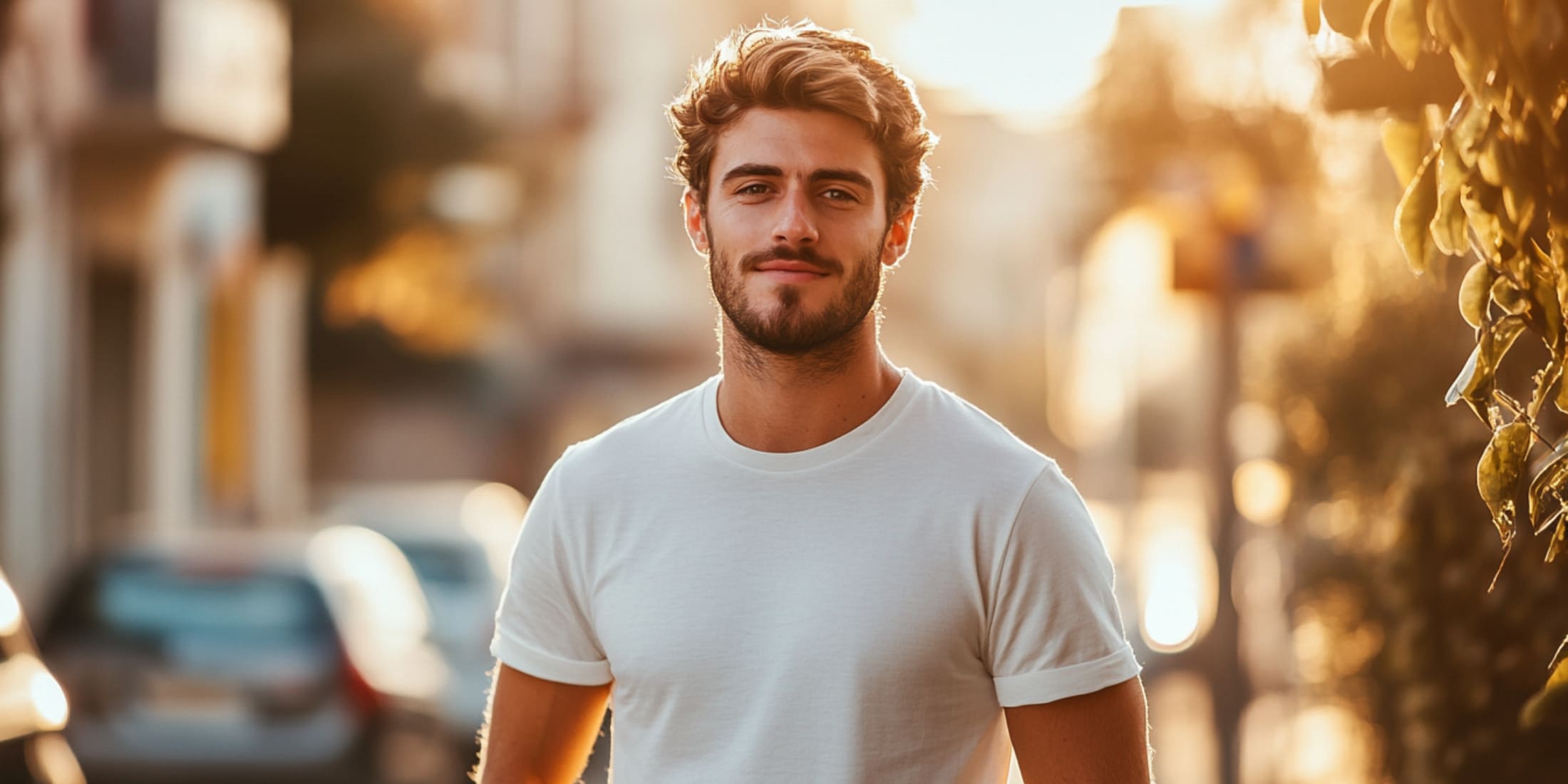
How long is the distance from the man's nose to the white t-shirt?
0.97ft

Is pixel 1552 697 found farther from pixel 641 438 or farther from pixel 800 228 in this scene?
pixel 641 438

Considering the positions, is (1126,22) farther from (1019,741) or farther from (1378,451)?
(1019,741)

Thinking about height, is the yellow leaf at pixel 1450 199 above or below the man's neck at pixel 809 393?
above

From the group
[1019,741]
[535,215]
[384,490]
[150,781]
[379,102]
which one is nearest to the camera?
[1019,741]

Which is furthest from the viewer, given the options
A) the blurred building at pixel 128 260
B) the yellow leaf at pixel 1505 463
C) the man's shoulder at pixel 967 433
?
the blurred building at pixel 128 260

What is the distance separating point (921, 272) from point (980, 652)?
190 feet

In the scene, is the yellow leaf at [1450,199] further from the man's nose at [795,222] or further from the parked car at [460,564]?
A: the parked car at [460,564]

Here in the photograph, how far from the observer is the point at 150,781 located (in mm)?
10734

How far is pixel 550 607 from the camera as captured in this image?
3.36m

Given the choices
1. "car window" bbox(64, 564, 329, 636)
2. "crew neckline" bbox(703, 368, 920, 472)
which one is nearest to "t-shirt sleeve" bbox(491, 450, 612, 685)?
"crew neckline" bbox(703, 368, 920, 472)

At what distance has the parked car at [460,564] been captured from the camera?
44.8 ft

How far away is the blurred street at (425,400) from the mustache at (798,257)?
691mm

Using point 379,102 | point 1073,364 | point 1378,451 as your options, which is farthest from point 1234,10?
point 1073,364

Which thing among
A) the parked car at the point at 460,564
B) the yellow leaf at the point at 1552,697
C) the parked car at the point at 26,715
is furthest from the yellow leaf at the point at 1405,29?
the parked car at the point at 460,564
